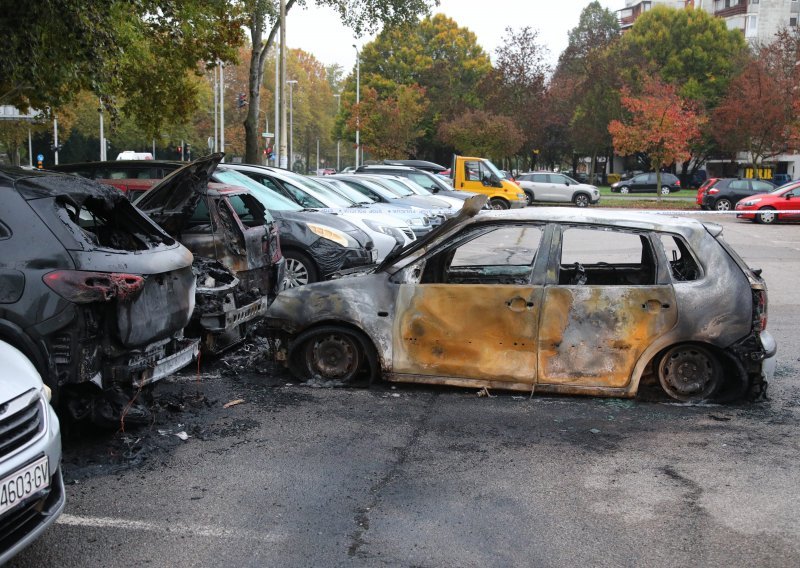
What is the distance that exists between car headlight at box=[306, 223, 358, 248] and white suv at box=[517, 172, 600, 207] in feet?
97.9

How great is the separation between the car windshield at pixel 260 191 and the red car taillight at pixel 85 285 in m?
6.40

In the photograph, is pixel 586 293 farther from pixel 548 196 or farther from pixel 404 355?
pixel 548 196

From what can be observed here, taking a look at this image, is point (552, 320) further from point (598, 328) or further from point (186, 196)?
point (186, 196)

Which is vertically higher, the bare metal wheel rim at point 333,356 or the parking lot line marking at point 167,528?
the bare metal wheel rim at point 333,356

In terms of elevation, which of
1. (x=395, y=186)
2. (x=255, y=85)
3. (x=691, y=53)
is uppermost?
(x=691, y=53)

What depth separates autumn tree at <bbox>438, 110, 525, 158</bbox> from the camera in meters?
46.7

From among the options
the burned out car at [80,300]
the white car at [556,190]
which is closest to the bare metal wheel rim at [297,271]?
the burned out car at [80,300]

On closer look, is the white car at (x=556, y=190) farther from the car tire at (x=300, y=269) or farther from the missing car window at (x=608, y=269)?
the missing car window at (x=608, y=269)

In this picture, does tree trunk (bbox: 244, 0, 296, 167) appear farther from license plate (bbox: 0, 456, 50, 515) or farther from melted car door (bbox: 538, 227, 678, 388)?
license plate (bbox: 0, 456, 50, 515)

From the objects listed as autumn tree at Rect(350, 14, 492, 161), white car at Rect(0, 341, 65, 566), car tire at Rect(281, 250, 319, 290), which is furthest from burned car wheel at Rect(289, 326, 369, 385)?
autumn tree at Rect(350, 14, 492, 161)

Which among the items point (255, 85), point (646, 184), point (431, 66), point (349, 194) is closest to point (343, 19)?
point (255, 85)

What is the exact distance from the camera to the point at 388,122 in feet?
177

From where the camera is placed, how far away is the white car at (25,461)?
11.0 feet

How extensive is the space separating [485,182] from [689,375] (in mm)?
25301
